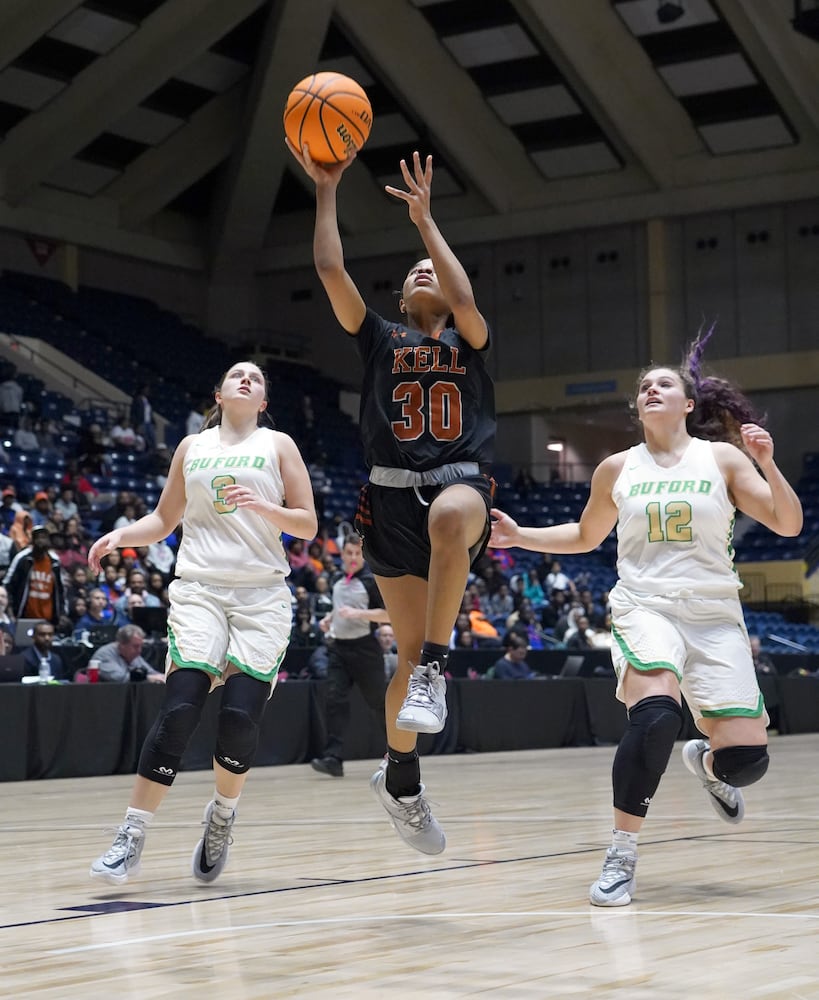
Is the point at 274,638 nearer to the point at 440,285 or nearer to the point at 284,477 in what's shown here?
the point at 284,477

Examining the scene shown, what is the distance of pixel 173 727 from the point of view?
202 inches

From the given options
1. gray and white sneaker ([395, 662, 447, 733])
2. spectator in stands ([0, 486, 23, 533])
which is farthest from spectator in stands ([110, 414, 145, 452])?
gray and white sneaker ([395, 662, 447, 733])

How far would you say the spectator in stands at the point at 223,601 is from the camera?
516cm

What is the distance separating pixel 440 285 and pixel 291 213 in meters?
30.6

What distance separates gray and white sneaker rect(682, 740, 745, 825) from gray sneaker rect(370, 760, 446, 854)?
109 centimetres

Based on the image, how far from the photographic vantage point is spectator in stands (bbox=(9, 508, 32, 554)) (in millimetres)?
15758

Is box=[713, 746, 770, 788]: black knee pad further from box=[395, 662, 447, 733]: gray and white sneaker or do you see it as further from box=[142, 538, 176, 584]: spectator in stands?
box=[142, 538, 176, 584]: spectator in stands

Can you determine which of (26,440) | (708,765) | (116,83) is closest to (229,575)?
(708,765)

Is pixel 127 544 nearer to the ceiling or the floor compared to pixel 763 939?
nearer to the ceiling

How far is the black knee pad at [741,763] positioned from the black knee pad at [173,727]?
1.82 meters

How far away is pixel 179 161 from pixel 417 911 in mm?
28427

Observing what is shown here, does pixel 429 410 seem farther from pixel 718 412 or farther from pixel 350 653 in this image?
pixel 350 653

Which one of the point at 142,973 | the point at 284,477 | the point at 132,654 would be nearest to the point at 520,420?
the point at 132,654

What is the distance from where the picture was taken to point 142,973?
3.57 metres
